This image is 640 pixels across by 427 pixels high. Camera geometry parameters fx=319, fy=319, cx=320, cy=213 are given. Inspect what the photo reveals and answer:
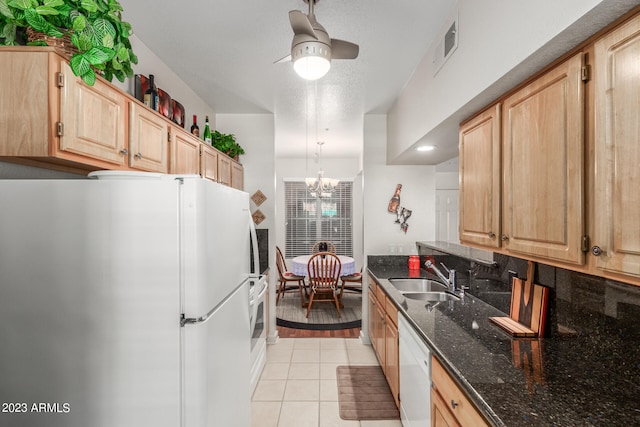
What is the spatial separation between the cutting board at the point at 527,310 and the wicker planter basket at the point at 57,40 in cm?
226

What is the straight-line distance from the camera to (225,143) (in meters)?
3.42

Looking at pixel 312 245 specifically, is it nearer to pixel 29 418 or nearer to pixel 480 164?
pixel 480 164

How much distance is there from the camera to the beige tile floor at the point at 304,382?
2369 millimetres

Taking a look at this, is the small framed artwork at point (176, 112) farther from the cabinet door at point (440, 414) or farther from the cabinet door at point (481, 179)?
the cabinet door at point (440, 414)

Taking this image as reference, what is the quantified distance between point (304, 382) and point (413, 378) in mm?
1353

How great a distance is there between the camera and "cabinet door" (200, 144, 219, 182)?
8.85 feet

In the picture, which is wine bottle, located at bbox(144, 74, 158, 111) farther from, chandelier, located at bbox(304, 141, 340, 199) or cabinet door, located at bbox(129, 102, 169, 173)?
chandelier, located at bbox(304, 141, 340, 199)

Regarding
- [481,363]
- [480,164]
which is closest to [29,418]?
[481,363]

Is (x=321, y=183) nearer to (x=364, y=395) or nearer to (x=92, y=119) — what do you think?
(x=364, y=395)

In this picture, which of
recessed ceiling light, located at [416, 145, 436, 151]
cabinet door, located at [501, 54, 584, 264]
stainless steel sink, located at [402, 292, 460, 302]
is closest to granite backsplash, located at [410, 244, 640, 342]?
cabinet door, located at [501, 54, 584, 264]

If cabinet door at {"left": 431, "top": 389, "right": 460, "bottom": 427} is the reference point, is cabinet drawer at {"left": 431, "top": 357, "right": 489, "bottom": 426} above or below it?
above

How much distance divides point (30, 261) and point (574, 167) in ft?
6.15

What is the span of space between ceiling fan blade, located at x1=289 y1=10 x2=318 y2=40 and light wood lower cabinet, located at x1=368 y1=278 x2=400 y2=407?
184 cm

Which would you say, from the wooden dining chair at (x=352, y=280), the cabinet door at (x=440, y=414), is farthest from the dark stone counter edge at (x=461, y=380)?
the wooden dining chair at (x=352, y=280)
